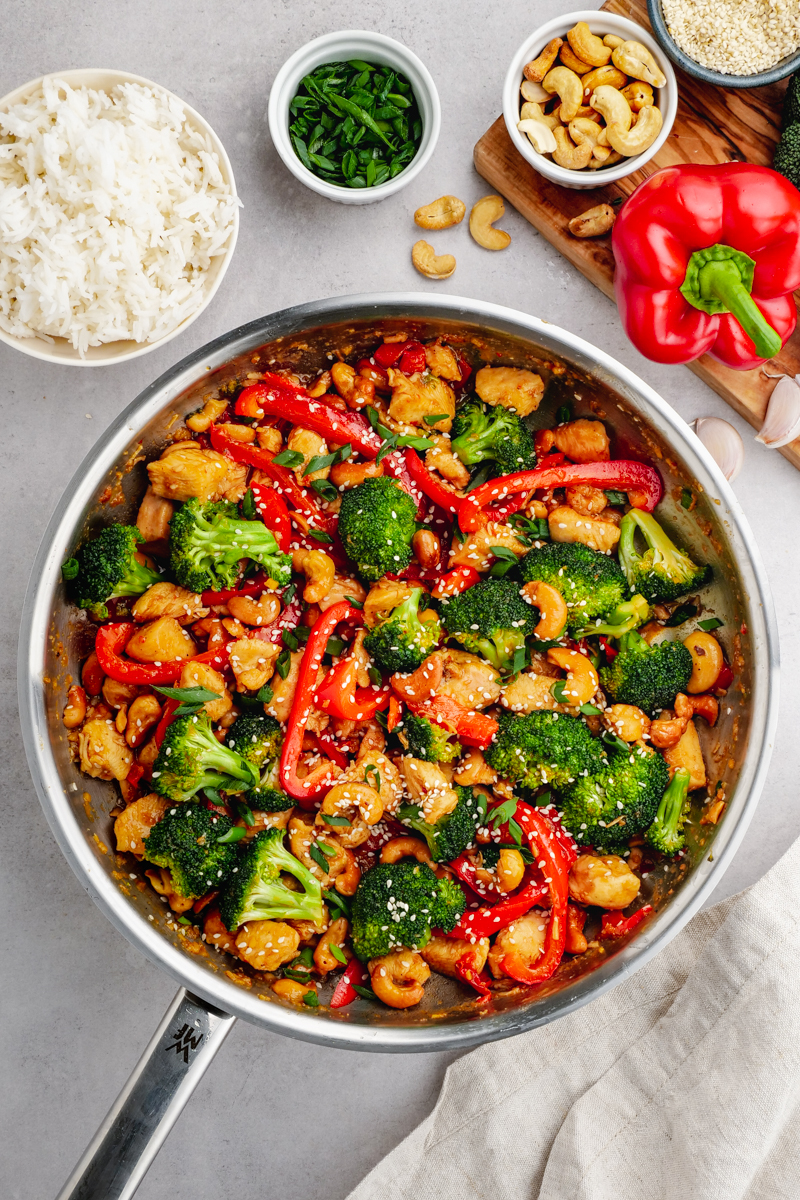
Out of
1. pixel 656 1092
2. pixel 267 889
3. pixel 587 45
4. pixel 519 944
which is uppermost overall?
pixel 587 45

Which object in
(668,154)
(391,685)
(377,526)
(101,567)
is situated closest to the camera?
(101,567)

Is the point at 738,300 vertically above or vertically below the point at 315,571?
above

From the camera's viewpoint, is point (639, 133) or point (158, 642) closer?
point (158, 642)

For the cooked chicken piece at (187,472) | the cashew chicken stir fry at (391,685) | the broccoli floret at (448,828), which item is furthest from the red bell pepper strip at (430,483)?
the broccoli floret at (448,828)

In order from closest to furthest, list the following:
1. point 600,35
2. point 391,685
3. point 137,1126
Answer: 1. point 137,1126
2. point 391,685
3. point 600,35

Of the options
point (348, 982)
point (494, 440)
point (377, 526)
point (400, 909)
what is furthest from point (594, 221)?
point (348, 982)

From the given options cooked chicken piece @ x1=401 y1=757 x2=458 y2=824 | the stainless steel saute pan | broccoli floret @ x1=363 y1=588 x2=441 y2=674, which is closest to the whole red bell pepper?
the stainless steel saute pan

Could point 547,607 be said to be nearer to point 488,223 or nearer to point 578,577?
point 578,577
